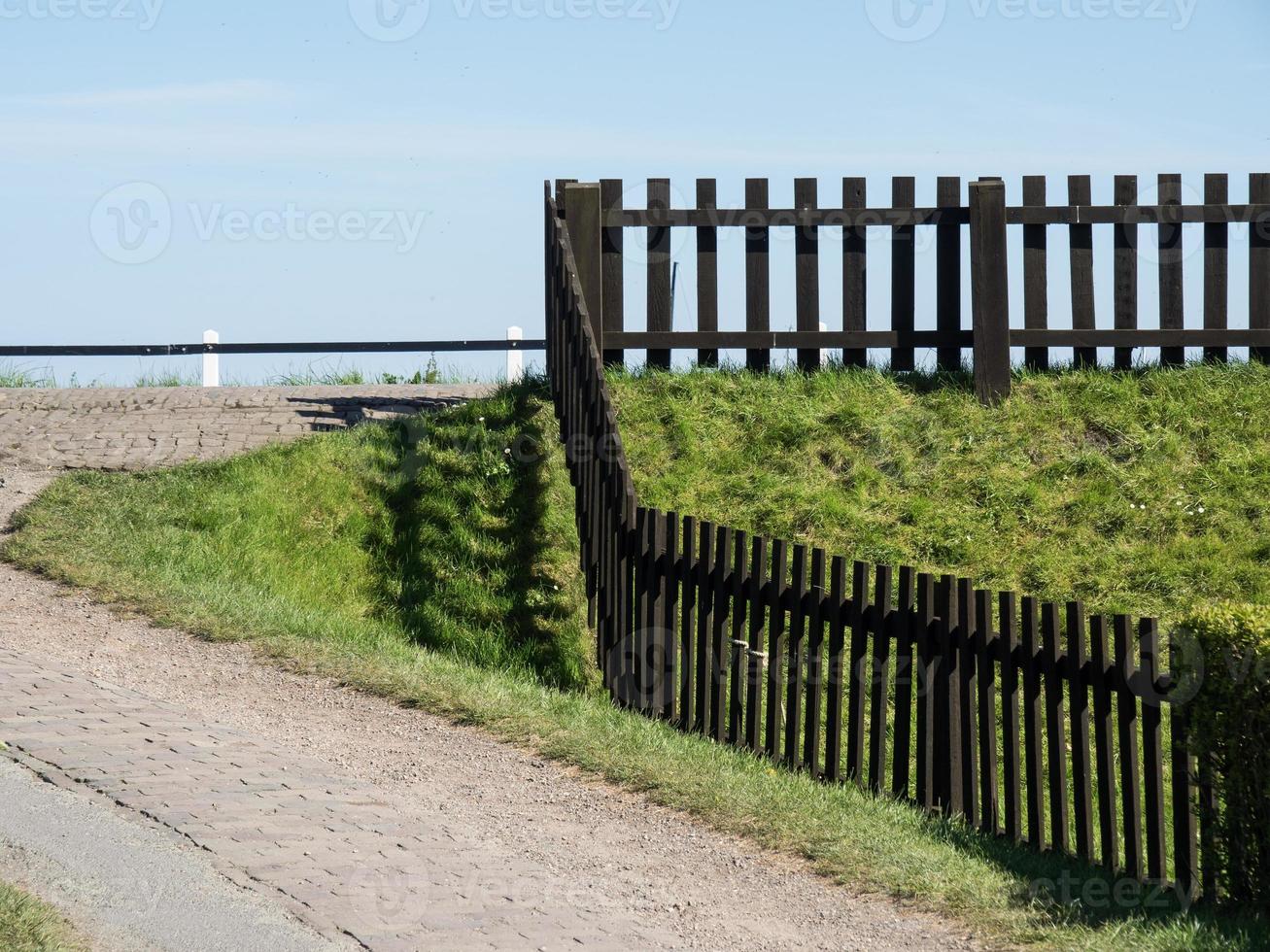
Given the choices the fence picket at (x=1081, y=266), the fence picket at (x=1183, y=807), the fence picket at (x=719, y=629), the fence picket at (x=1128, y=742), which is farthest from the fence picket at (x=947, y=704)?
the fence picket at (x=1081, y=266)

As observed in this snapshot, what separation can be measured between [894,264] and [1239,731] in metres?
8.46

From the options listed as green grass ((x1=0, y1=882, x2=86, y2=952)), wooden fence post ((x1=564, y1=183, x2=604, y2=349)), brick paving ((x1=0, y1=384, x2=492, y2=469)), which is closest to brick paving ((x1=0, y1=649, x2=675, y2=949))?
green grass ((x1=0, y1=882, x2=86, y2=952))

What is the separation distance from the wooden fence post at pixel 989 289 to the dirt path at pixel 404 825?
7382 millimetres

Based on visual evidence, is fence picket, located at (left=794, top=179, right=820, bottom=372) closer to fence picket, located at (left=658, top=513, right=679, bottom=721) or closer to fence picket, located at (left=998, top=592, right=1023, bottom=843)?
fence picket, located at (left=658, top=513, right=679, bottom=721)

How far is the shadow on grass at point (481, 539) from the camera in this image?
9156 mm

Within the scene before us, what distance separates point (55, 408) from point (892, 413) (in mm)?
8762

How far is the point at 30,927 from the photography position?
432cm

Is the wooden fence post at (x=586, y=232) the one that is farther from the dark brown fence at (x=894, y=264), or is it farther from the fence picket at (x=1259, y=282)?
the fence picket at (x=1259, y=282)

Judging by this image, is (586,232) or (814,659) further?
(586,232)

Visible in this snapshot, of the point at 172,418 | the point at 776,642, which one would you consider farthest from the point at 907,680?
the point at 172,418

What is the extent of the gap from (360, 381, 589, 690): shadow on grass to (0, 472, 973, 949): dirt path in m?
1.81

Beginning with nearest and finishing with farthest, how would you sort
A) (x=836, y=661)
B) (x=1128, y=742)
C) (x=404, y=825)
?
(x=404, y=825), (x=1128, y=742), (x=836, y=661)

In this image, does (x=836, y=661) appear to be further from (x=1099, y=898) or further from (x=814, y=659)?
(x=1099, y=898)

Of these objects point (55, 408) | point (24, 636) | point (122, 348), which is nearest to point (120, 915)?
point (24, 636)
